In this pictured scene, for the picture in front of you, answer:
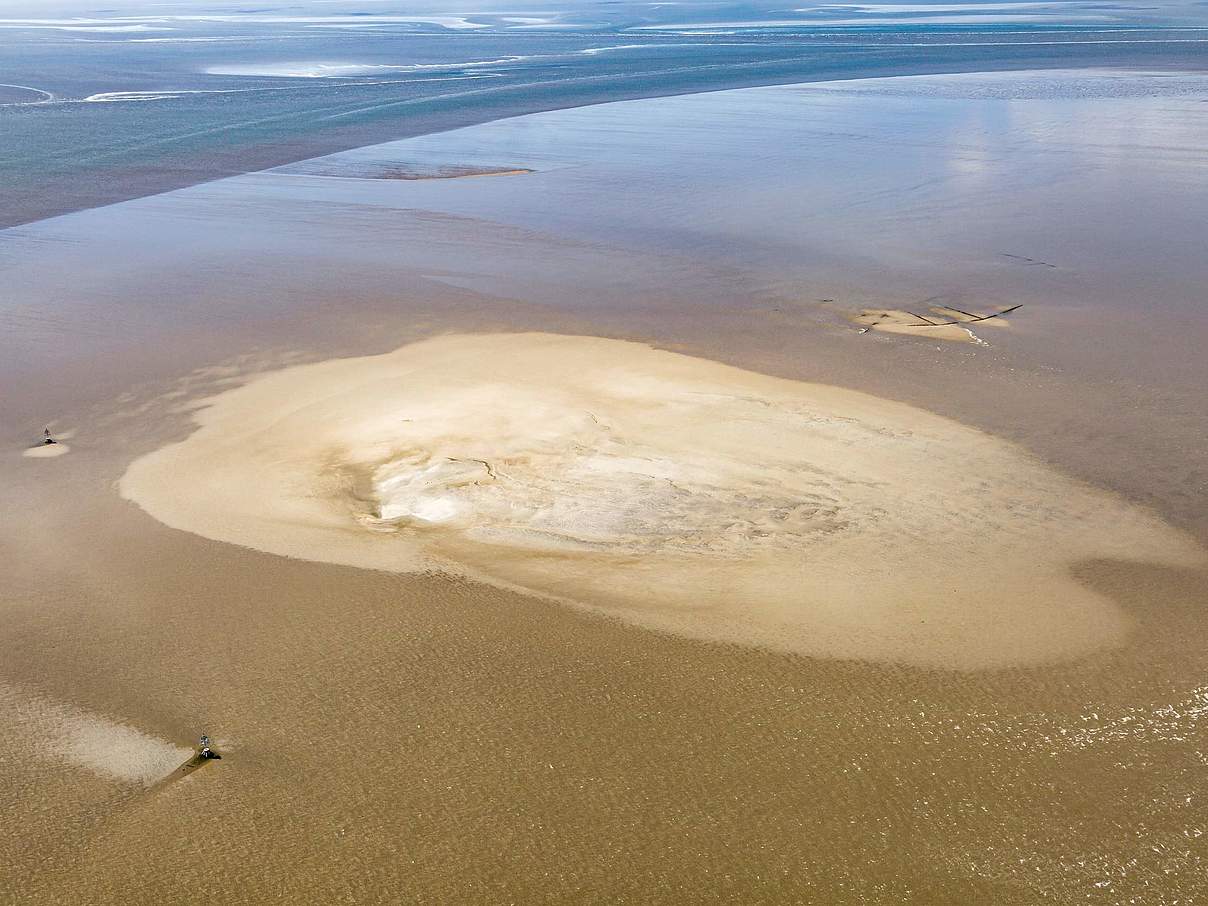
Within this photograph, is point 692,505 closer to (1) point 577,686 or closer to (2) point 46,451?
(1) point 577,686

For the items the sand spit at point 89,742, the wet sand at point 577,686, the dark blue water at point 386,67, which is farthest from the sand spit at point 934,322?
the dark blue water at point 386,67

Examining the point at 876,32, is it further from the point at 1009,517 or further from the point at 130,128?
the point at 1009,517

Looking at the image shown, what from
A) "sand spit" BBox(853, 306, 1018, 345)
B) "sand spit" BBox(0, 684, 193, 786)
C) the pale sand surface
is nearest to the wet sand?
"sand spit" BBox(0, 684, 193, 786)

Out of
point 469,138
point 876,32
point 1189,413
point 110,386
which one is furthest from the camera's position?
point 876,32

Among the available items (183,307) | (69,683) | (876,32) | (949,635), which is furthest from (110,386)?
(876,32)

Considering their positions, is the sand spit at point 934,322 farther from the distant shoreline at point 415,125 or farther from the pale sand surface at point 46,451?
the distant shoreline at point 415,125

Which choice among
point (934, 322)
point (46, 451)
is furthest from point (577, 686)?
point (934, 322)
